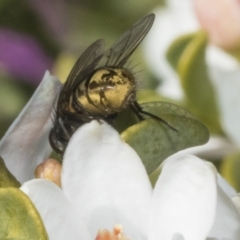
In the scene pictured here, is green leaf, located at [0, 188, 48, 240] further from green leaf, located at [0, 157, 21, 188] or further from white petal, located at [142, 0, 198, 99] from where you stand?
white petal, located at [142, 0, 198, 99]

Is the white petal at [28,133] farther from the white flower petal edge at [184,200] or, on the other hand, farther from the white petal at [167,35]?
the white petal at [167,35]

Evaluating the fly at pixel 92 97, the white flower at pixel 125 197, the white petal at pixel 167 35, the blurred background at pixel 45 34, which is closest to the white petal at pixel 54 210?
the white flower at pixel 125 197

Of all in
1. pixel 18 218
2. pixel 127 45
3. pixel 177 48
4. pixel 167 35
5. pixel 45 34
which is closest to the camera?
pixel 18 218

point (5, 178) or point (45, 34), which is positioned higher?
point (5, 178)

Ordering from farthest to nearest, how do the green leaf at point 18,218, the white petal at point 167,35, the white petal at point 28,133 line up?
the white petal at point 167,35, the white petal at point 28,133, the green leaf at point 18,218

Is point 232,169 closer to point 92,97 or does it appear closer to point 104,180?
point 92,97

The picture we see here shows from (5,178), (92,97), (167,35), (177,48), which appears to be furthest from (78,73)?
(167,35)

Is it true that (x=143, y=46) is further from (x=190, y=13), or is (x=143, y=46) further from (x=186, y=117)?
(x=186, y=117)
